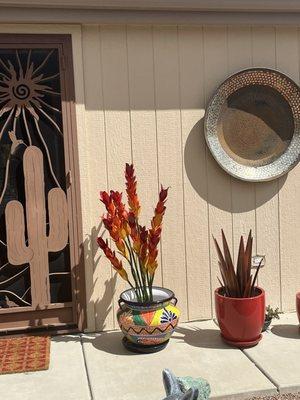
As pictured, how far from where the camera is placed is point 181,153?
12.3 feet

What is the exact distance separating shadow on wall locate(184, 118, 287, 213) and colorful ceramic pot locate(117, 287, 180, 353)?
2.98 feet

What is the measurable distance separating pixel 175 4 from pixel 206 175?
124cm

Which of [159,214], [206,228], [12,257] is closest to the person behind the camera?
[159,214]

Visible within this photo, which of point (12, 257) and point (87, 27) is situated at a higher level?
point (87, 27)

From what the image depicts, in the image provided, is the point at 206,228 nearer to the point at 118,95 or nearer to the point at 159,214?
the point at 159,214

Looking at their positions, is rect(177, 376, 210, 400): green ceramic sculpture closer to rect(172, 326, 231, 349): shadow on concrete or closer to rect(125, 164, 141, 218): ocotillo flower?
rect(172, 326, 231, 349): shadow on concrete

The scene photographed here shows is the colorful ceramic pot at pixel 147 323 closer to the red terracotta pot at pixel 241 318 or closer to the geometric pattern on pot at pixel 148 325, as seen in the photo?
the geometric pattern on pot at pixel 148 325

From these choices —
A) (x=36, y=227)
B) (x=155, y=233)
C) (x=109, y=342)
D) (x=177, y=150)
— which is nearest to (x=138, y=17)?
(x=177, y=150)

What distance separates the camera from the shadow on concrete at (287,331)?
3521mm

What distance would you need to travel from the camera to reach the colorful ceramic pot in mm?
3207

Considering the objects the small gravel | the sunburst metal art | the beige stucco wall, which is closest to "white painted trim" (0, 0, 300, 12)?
the beige stucco wall

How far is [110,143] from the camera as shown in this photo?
3652 millimetres

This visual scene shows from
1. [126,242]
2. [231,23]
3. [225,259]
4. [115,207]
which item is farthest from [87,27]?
[225,259]

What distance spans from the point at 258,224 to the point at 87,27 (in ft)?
6.39
